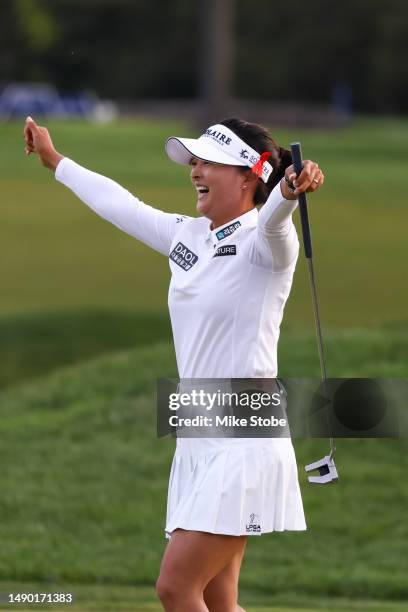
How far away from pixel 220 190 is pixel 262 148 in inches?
7.0

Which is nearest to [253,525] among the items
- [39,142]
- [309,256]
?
[309,256]

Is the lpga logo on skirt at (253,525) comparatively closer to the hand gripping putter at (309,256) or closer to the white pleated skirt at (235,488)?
the white pleated skirt at (235,488)

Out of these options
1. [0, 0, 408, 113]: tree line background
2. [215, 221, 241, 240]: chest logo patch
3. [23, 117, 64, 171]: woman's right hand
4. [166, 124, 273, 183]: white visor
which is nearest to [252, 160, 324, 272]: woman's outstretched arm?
[215, 221, 241, 240]: chest logo patch

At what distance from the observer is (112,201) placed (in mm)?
4641

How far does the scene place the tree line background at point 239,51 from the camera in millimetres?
71438

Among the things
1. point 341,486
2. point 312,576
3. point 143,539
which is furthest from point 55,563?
point 341,486

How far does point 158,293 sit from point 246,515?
10742mm

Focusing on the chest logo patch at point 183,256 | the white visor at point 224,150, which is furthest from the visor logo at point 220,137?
the chest logo patch at point 183,256

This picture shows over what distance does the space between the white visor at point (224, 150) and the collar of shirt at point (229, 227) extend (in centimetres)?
12

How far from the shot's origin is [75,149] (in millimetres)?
31547

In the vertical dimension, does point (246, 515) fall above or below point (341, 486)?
below

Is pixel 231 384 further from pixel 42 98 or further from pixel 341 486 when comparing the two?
pixel 42 98

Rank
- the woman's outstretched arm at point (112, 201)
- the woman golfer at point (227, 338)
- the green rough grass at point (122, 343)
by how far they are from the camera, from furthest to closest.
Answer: the green rough grass at point (122, 343) < the woman's outstretched arm at point (112, 201) < the woman golfer at point (227, 338)

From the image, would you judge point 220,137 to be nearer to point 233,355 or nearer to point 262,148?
point 262,148
